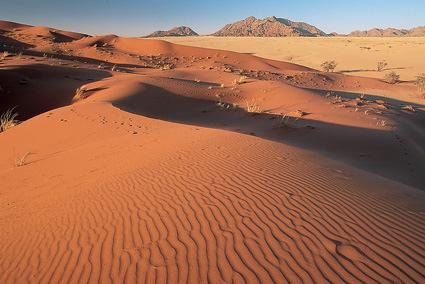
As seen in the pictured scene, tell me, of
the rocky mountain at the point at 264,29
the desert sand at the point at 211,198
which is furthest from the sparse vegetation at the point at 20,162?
the rocky mountain at the point at 264,29

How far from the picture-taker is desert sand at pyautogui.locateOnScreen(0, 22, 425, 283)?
3.15m

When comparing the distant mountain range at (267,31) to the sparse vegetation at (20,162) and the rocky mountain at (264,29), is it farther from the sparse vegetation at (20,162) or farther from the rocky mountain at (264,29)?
the sparse vegetation at (20,162)

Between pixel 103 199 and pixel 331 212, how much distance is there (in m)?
2.82

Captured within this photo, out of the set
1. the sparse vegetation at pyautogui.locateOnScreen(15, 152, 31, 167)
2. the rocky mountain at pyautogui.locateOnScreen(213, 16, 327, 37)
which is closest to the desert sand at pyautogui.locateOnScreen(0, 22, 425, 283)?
the sparse vegetation at pyautogui.locateOnScreen(15, 152, 31, 167)

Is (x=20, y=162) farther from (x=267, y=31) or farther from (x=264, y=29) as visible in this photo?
(x=264, y=29)

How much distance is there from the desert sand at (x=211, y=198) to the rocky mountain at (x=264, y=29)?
116 metres

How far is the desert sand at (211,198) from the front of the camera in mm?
3154

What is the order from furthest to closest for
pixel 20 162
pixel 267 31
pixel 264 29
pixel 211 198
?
pixel 264 29
pixel 267 31
pixel 20 162
pixel 211 198

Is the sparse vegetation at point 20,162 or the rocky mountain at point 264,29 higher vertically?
the rocky mountain at point 264,29

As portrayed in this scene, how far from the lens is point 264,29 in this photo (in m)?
143

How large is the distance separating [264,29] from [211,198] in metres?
147

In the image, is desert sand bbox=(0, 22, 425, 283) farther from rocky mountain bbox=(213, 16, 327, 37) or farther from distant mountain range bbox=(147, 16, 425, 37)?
distant mountain range bbox=(147, 16, 425, 37)

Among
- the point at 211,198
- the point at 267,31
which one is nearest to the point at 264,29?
the point at 267,31

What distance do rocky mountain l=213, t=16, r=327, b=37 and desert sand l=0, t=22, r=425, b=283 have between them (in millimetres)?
116179
